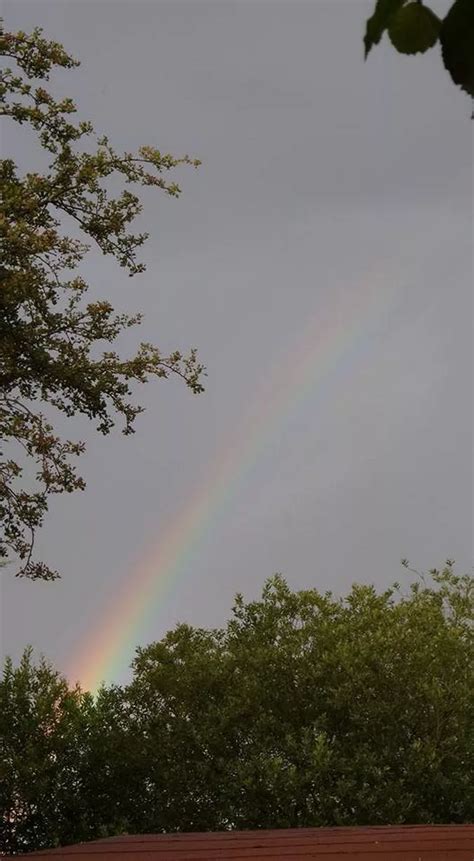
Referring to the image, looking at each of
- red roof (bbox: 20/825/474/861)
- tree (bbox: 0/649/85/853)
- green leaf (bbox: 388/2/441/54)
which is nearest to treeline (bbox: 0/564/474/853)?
tree (bbox: 0/649/85/853)

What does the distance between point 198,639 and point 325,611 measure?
2295 mm

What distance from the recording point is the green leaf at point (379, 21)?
4.63ft

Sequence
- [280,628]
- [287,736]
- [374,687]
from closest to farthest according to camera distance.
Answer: [287,736]
[374,687]
[280,628]

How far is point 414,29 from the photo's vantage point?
4.86 feet

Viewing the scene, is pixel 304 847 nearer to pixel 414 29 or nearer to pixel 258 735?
pixel 258 735

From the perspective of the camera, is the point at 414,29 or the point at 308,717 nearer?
the point at 414,29

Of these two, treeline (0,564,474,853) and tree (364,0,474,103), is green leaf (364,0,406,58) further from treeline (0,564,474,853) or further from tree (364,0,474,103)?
treeline (0,564,474,853)

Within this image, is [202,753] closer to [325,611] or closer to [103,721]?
[103,721]

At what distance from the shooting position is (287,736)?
16.0 meters

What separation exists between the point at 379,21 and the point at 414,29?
0.08 metres

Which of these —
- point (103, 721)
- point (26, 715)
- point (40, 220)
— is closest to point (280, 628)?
point (103, 721)

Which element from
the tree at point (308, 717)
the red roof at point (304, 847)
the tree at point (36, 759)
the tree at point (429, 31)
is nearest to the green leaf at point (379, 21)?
the tree at point (429, 31)

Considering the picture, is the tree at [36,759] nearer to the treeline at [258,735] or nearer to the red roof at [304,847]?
the treeline at [258,735]

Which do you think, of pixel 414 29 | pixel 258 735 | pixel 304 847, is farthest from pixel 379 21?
pixel 258 735
